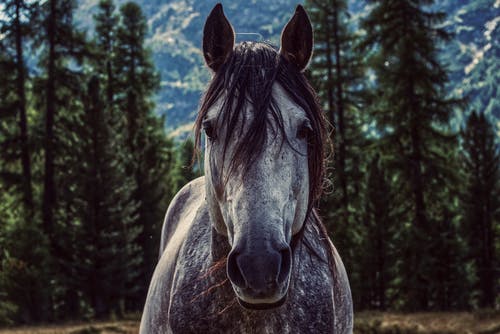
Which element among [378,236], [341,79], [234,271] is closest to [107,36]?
[341,79]

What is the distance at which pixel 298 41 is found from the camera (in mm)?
2938

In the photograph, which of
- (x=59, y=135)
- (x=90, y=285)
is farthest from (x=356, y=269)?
(x=59, y=135)

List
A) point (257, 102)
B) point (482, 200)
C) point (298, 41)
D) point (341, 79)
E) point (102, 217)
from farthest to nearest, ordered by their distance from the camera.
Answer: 1. point (482, 200)
2. point (341, 79)
3. point (102, 217)
4. point (298, 41)
5. point (257, 102)

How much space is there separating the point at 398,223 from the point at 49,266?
14.4m

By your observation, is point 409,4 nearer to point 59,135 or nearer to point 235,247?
point 59,135

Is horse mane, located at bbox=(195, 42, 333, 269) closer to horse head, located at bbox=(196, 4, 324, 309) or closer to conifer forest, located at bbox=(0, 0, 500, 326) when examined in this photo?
horse head, located at bbox=(196, 4, 324, 309)

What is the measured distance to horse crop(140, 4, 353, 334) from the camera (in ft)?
7.39

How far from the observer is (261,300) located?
7.27 ft

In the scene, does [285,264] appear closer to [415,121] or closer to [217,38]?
[217,38]

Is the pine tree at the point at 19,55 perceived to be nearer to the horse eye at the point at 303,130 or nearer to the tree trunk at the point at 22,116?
the tree trunk at the point at 22,116

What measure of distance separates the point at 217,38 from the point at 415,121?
19753 mm

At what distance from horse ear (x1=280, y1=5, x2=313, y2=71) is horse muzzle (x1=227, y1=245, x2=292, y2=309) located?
1169 millimetres

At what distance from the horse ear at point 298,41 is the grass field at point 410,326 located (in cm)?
1260

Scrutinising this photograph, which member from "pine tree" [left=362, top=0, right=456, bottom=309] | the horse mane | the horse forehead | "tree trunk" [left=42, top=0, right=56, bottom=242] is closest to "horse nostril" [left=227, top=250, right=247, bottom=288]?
the horse mane
